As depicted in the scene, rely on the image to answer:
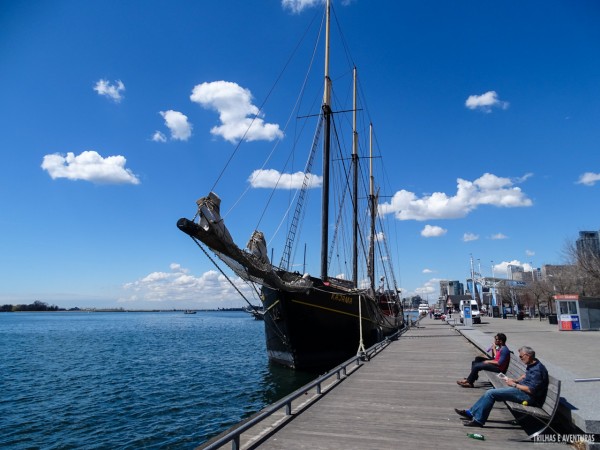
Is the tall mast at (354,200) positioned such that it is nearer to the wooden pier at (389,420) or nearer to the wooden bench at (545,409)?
the wooden pier at (389,420)

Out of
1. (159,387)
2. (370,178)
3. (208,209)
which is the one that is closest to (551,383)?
(208,209)

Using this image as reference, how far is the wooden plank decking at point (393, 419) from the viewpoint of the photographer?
5.87 meters

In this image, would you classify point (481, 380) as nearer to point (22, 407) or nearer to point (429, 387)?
point (429, 387)

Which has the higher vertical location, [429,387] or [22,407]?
[429,387]

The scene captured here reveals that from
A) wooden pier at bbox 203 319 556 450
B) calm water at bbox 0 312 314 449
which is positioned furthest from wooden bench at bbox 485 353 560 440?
calm water at bbox 0 312 314 449

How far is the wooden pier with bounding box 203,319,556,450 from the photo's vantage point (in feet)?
19.3

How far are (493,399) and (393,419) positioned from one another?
5.72ft

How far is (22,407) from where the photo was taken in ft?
49.8

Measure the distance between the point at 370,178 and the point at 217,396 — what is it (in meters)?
31.6

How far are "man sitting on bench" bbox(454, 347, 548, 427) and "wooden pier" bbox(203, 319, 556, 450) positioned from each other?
12.7 inches

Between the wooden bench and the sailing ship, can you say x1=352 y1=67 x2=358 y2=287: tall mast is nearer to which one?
the sailing ship

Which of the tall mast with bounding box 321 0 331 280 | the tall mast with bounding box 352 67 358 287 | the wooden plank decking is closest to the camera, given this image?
the wooden plank decking

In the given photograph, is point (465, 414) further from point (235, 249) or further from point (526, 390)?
point (235, 249)

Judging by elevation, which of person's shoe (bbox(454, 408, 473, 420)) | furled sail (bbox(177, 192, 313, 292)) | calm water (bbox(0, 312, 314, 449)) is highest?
furled sail (bbox(177, 192, 313, 292))
